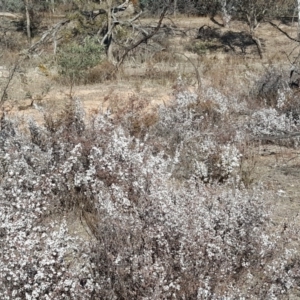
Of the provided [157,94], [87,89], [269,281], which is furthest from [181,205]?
[87,89]

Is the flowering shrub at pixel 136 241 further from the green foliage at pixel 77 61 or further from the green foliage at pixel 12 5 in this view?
the green foliage at pixel 12 5

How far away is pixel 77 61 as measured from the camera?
12.7 m

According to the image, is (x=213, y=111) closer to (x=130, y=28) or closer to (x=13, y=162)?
(x=13, y=162)

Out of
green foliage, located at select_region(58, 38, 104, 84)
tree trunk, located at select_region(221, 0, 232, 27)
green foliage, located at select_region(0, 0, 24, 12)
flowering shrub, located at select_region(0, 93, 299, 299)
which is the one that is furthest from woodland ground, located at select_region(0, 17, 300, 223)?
green foliage, located at select_region(0, 0, 24, 12)

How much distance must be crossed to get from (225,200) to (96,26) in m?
15.8

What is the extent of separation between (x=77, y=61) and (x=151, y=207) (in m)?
9.91

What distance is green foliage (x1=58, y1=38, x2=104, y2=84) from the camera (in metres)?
12.5

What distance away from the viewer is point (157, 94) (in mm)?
10750

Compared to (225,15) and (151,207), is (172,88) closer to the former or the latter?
(151,207)

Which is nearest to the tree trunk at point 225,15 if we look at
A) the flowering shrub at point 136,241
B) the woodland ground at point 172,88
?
the woodland ground at point 172,88

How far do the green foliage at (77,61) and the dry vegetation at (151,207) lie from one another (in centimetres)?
548

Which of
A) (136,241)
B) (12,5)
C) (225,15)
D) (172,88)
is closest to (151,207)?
(136,241)

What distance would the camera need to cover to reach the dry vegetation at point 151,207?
2.91 metres

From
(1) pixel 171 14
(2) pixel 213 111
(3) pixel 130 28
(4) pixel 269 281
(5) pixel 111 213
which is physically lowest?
(1) pixel 171 14
